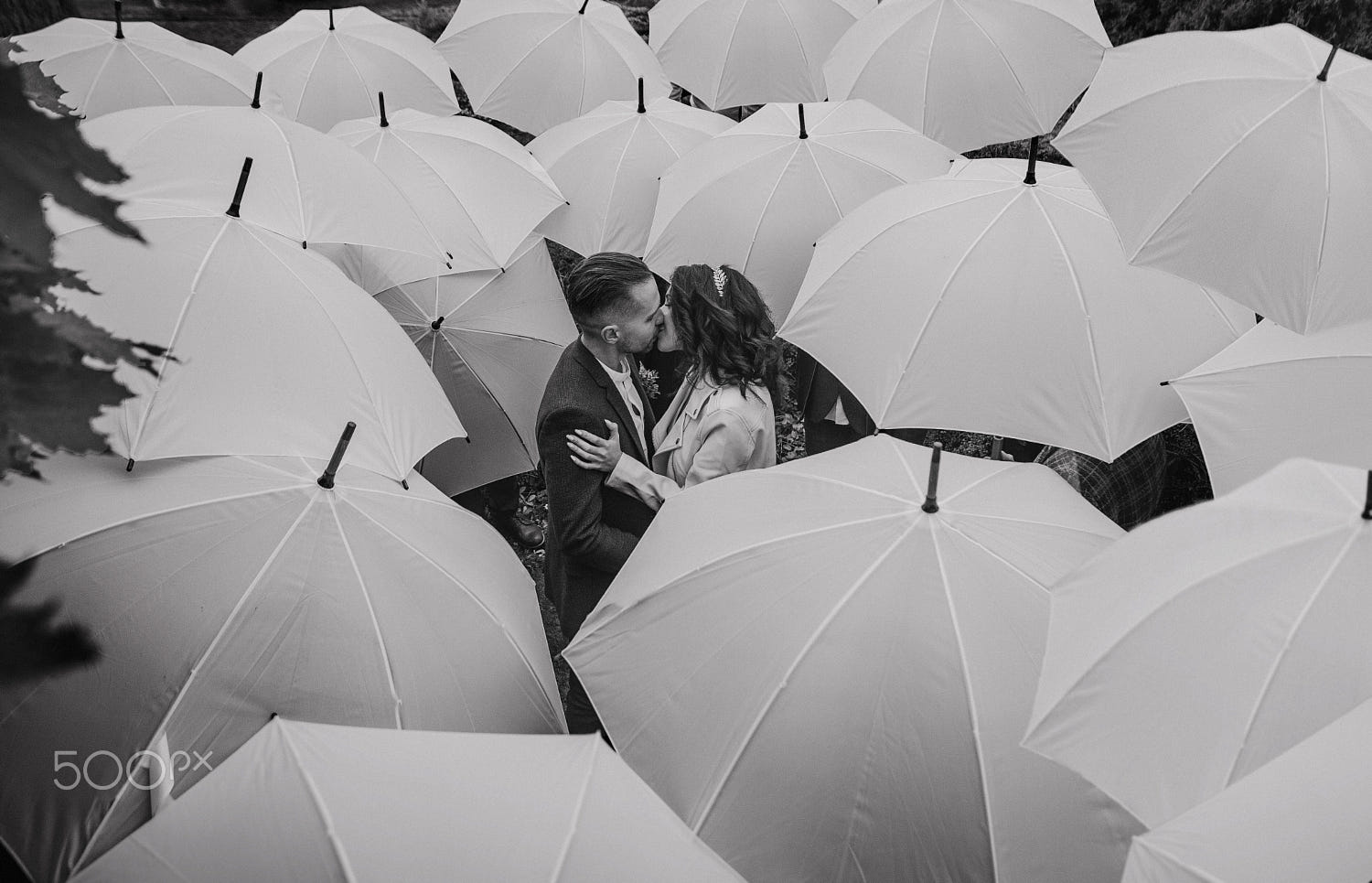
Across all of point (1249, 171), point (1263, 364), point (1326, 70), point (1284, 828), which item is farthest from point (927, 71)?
point (1284, 828)

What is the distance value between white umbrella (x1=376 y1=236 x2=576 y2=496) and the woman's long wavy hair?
1.08m

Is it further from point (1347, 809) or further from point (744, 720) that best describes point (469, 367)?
point (1347, 809)

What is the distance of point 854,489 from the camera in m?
3.05

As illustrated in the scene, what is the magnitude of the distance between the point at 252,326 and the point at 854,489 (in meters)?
1.65

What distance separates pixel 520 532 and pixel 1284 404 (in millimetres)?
3536

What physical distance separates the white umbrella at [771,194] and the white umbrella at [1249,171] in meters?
0.96

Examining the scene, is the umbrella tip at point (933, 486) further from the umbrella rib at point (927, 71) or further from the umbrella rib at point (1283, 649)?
the umbrella rib at point (927, 71)

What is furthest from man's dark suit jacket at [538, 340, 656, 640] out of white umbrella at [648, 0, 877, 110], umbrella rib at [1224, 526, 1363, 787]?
white umbrella at [648, 0, 877, 110]

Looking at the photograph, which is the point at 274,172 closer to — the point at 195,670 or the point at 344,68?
the point at 195,670

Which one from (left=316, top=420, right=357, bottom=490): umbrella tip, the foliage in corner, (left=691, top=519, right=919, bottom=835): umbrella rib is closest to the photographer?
the foliage in corner

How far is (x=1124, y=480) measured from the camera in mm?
4539

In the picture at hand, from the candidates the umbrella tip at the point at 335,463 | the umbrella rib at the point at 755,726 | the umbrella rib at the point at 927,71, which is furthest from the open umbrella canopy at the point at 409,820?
the umbrella rib at the point at 927,71

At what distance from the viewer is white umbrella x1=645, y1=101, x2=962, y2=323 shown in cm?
490

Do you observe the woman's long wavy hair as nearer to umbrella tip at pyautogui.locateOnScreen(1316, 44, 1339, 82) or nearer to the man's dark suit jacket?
the man's dark suit jacket
